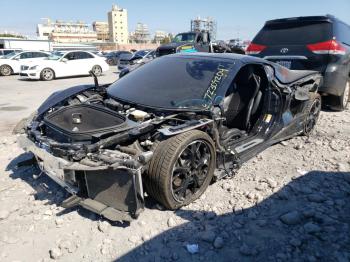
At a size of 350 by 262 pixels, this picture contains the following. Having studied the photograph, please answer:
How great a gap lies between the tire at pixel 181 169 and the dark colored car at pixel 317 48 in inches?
159

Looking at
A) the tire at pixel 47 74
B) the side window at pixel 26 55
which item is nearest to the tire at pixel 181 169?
the tire at pixel 47 74

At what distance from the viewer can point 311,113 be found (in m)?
5.25

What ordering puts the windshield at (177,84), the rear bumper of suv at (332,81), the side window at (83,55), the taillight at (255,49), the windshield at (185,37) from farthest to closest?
the side window at (83,55)
the windshield at (185,37)
the taillight at (255,49)
the rear bumper of suv at (332,81)
the windshield at (177,84)

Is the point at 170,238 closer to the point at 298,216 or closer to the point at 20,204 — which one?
the point at 298,216

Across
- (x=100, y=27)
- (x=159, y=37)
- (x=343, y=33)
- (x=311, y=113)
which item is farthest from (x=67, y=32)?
(x=311, y=113)

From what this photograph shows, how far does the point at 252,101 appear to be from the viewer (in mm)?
4156

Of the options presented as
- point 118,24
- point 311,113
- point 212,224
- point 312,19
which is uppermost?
point 118,24

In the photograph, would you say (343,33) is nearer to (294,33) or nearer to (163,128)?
(294,33)

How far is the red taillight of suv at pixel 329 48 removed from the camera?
20.1ft

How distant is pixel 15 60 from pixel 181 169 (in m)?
17.8

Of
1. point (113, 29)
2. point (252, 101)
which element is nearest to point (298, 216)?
point (252, 101)

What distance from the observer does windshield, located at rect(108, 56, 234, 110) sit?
346 cm

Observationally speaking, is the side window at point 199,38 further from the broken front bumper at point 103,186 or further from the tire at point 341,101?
the broken front bumper at point 103,186

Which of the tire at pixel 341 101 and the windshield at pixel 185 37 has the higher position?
the windshield at pixel 185 37
